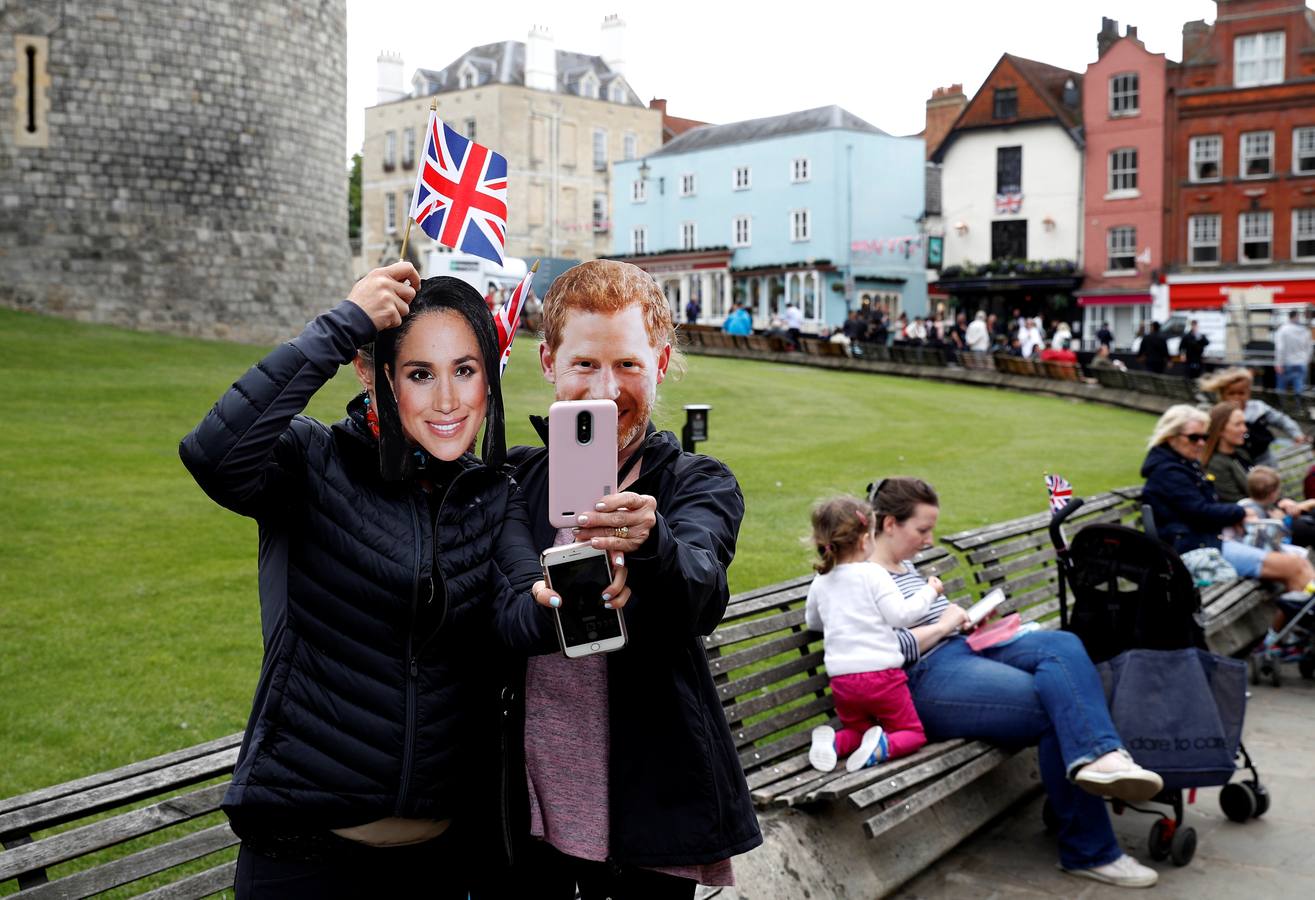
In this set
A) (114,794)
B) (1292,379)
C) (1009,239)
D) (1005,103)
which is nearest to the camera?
(114,794)

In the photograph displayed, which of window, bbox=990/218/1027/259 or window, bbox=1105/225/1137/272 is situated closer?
window, bbox=1105/225/1137/272

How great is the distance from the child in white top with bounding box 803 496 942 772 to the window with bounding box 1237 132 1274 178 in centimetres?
3947

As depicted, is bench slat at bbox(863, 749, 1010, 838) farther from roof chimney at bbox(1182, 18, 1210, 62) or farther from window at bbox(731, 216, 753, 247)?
window at bbox(731, 216, 753, 247)

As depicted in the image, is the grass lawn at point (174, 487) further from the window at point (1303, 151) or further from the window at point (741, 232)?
the window at point (741, 232)

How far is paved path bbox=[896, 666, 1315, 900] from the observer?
504 centimetres

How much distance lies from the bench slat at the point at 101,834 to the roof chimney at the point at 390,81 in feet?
215

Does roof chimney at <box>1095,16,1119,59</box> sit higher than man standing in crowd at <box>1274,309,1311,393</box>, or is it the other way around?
roof chimney at <box>1095,16,1119,59</box>

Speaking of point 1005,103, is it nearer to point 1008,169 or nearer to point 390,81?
point 1008,169

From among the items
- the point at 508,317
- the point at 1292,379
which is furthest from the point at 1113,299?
the point at 508,317

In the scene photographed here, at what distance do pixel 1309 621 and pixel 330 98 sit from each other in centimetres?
2551

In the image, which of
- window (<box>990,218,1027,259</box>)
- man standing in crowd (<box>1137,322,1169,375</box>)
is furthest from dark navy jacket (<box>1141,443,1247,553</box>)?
window (<box>990,218,1027,259</box>)

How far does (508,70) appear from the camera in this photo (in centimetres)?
6069

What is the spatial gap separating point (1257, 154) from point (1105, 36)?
6.76 meters

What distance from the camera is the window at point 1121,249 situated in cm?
4112
